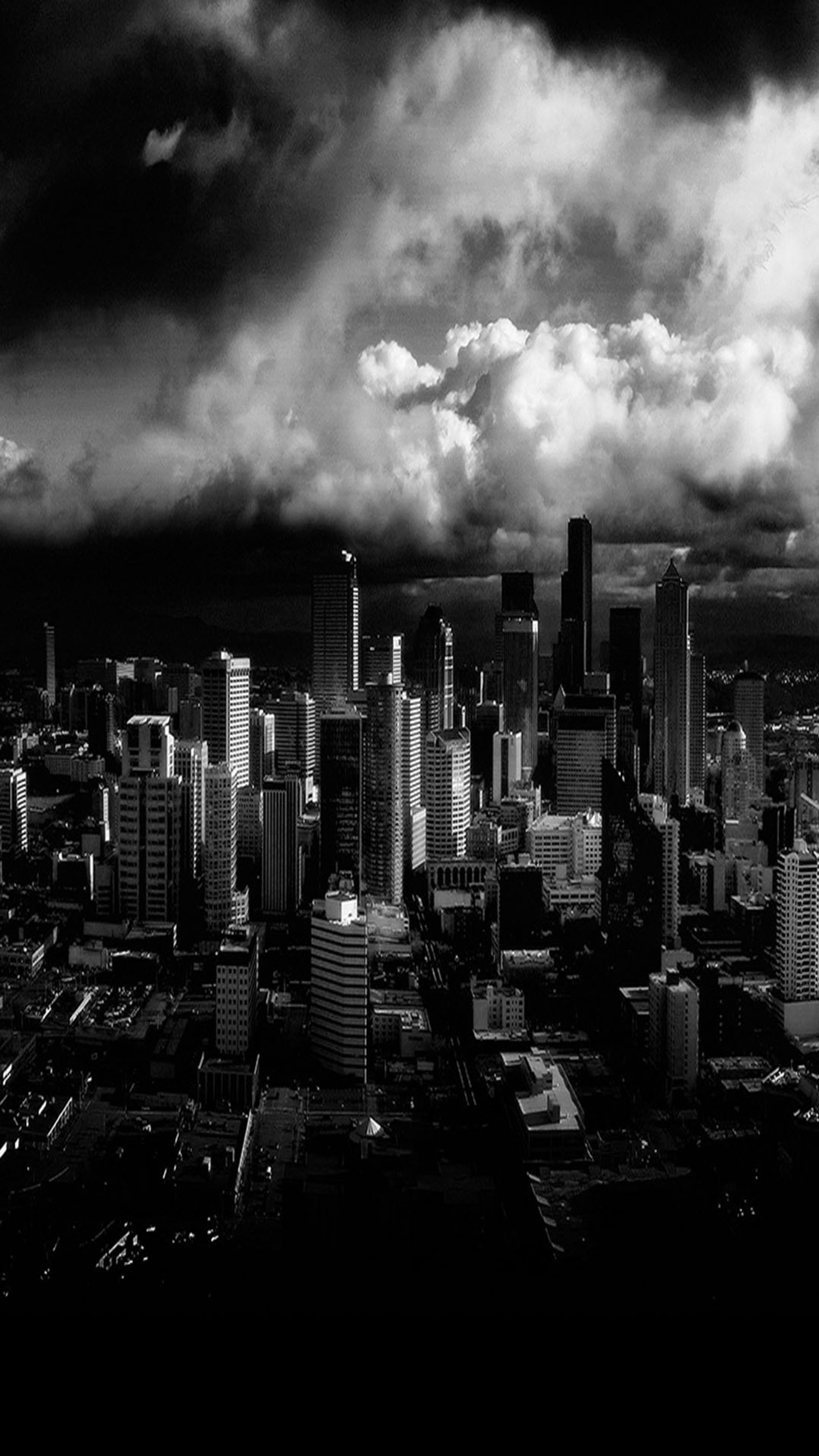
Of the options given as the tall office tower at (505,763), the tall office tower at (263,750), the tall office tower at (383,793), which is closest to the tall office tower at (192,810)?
the tall office tower at (263,750)

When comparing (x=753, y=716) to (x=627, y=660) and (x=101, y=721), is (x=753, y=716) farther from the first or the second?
(x=101, y=721)

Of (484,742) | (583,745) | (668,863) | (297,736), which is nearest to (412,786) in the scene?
(484,742)

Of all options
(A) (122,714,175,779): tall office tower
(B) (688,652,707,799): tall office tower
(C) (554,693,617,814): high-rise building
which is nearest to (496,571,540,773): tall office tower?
(C) (554,693,617,814): high-rise building

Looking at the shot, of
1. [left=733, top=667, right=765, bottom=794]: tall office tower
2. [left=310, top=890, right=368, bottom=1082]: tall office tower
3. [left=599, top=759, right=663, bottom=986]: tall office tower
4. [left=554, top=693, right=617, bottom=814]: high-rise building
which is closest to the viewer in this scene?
[left=310, top=890, right=368, bottom=1082]: tall office tower

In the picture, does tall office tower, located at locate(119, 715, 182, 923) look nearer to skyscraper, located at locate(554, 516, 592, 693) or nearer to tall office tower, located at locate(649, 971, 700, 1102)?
skyscraper, located at locate(554, 516, 592, 693)

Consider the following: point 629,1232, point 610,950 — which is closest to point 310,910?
point 610,950

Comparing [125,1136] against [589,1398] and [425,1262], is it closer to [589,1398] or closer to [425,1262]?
[425,1262]
